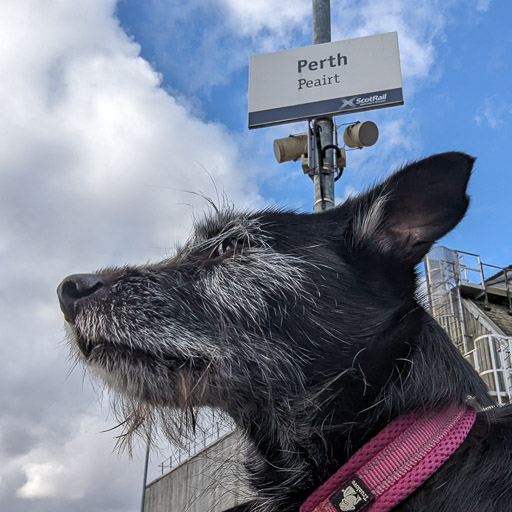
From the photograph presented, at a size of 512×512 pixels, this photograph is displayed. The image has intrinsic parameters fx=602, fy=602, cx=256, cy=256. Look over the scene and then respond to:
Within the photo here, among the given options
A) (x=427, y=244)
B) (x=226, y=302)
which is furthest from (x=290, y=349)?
(x=427, y=244)

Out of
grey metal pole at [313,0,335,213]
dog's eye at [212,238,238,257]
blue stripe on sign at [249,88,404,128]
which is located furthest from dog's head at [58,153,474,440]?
blue stripe on sign at [249,88,404,128]

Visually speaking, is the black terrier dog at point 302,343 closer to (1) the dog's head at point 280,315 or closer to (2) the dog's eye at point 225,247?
(1) the dog's head at point 280,315

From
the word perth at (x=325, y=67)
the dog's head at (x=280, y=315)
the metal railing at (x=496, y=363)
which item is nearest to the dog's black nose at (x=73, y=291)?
the dog's head at (x=280, y=315)

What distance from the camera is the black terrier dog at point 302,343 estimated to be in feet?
7.39

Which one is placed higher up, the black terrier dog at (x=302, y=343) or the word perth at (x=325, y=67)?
the word perth at (x=325, y=67)

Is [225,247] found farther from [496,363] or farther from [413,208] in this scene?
[496,363]

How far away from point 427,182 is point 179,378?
4.23 feet

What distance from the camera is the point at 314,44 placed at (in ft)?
22.0

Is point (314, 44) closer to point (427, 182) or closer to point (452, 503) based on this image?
point (427, 182)

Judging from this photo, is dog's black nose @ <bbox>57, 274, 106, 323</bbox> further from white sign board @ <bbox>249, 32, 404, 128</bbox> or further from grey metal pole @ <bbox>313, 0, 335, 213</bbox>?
white sign board @ <bbox>249, 32, 404, 128</bbox>

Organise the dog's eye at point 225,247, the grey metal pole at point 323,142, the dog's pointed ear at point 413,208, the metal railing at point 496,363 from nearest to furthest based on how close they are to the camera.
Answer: the dog's pointed ear at point 413,208, the dog's eye at point 225,247, the grey metal pole at point 323,142, the metal railing at point 496,363

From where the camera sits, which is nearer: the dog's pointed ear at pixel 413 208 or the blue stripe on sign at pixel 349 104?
the dog's pointed ear at pixel 413 208

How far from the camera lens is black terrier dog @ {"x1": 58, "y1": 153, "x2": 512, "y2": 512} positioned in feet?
7.39

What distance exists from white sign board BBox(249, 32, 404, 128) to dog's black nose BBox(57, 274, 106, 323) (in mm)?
4477
